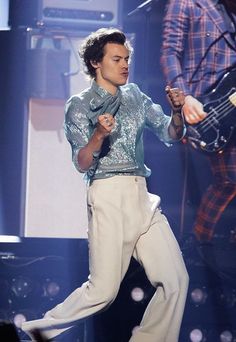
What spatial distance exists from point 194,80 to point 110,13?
2.48 ft

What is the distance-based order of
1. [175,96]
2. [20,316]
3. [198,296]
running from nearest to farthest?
[175,96]
[20,316]
[198,296]

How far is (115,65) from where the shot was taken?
166 inches

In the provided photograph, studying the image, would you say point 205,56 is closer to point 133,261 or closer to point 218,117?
point 218,117

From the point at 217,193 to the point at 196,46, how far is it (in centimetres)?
98

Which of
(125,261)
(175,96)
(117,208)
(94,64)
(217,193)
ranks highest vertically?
(94,64)

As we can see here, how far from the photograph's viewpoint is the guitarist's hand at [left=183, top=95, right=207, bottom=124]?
201 inches

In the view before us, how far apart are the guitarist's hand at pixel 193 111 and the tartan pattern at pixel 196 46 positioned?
0.21 meters

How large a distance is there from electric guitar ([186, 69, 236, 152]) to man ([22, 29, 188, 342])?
920mm

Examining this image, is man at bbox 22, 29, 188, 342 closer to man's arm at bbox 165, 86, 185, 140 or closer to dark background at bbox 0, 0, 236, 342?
man's arm at bbox 165, 86, 185, 140

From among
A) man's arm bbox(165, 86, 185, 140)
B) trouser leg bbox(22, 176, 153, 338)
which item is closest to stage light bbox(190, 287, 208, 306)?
trouser leg bbox(22, 176, 153, 338)

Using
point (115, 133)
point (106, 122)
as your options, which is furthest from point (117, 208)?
point (106, 122)

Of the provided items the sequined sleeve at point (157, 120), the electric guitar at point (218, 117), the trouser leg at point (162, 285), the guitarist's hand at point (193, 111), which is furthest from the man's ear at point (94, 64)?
the electric guitar at point (218, 117)

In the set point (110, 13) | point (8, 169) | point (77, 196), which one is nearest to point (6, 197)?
point (8, 169)

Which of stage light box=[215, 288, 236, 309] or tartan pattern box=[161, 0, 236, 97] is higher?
tartan pattern box=[161, 0, 236, 97]
